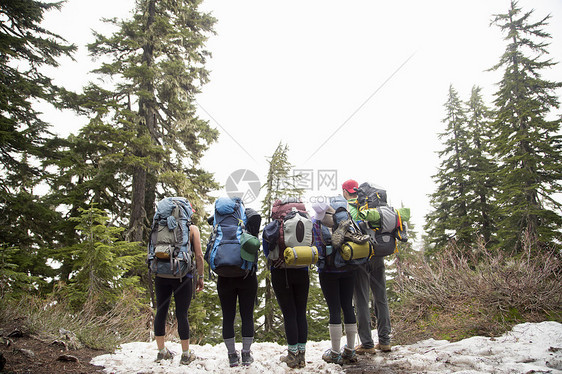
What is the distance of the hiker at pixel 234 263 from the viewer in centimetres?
353

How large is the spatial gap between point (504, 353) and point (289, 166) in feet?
38.9

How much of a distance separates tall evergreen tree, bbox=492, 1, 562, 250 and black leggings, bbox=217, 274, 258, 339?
656 inches

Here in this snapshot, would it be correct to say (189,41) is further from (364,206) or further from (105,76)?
(364,206)

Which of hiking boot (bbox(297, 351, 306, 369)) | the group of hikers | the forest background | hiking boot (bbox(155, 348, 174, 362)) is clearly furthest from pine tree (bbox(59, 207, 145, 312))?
hiking boot (bbox(297, 351, 306, 369))

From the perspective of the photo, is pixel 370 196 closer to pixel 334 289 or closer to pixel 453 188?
pixel 334 289

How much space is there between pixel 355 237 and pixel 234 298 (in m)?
1.85

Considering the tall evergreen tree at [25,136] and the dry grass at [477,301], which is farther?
the tall evergreen tree at [25,136]

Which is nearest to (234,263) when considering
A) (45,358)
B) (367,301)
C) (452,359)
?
(367,301)

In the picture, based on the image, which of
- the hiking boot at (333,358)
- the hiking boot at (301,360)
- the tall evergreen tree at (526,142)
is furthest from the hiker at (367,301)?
the tall evergreen tree at (526,142)

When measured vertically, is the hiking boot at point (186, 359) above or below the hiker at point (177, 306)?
below

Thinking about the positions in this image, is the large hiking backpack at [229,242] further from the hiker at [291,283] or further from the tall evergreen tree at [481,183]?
the tall evergreen tree at [481,183]

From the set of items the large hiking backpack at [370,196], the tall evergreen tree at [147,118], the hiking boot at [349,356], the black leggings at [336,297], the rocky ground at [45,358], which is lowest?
the hiking boot at [349,356]

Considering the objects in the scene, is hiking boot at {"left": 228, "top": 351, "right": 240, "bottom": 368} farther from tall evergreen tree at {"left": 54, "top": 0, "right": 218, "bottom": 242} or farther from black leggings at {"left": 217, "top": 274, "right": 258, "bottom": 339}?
tall evergreen tree at {"left": 54, "top": 0, "right": 218, "bottom": 242}

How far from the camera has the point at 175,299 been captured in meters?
3.88
